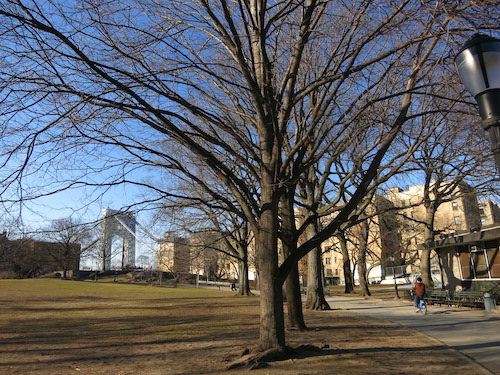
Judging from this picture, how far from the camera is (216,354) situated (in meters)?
8.27

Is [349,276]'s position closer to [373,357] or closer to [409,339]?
[409,339]

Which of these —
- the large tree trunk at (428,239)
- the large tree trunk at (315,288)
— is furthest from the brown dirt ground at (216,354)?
the large tree trunk at (428,239)

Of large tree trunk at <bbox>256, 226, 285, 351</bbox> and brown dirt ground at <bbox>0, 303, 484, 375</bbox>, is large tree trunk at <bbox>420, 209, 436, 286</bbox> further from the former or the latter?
large tree trunk at <bbox>256, 226, 285, 351</bbox>

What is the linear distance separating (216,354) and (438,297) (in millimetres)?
15893

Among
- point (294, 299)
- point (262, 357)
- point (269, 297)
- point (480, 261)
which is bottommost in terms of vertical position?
point (262, 357)

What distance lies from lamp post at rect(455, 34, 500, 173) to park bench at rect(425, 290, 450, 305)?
60.3ft

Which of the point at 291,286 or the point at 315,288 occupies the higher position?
the point at 291,286

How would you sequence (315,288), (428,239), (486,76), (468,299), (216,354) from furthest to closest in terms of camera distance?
(428,239) → (315,288) → (468,299) → (216,354) → (486,76)

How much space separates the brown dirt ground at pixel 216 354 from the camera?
6844mm

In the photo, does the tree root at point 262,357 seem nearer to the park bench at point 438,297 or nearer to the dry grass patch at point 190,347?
the dry grass patch at point 190,347

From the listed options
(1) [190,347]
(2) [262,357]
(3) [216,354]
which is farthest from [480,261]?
(2) [262,357]

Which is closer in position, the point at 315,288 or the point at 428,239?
the point at 315,288

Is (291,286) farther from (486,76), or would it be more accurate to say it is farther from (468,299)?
(468,299)

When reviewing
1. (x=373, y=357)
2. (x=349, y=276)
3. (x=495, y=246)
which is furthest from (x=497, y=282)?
(x=349, y=276)
